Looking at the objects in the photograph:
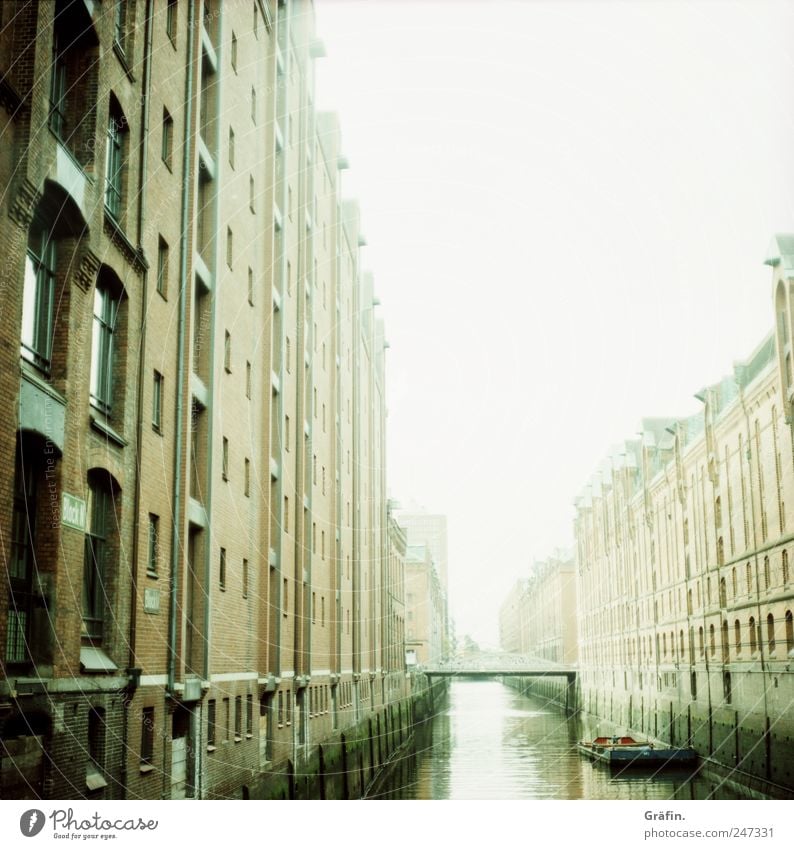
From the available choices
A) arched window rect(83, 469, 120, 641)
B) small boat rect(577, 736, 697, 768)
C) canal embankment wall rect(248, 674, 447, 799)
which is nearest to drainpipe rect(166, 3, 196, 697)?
arched window rect(83, 469, 120, 641)

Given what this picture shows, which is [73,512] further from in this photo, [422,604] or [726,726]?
[422,604]

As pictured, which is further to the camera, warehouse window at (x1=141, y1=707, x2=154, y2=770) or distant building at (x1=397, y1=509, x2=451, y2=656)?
distant building at (x1=397, y1=509, x2=451, y2=656)

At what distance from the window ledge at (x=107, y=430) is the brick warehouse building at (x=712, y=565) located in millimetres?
11574

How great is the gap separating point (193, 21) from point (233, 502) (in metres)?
7.65

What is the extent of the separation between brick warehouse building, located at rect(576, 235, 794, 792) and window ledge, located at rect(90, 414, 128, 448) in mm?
11574

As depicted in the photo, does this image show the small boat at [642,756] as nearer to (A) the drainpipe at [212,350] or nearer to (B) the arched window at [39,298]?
(A) the drainpipe at [212,350]

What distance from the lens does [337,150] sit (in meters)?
30.8

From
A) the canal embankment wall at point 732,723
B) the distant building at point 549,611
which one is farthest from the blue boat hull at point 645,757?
the distant building at point 549,611

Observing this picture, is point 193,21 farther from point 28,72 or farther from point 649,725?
point 649,725

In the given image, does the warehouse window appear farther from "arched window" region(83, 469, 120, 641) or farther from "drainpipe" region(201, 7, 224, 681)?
"drainpipe" region(201, 7, 224, 681)

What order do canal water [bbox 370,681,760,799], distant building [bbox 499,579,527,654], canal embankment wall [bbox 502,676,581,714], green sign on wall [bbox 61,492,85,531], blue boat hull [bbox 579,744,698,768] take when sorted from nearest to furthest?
1. green sign on wall [bbox 61,492,85,531]
2. canal water [bbox 370,681,760,799]
3. blue boat hull [bbox 579,744,698,768]
4. canal embankment wall [bbox 502,676,581,714]
5. distant building [bbox 499,579,527,654]

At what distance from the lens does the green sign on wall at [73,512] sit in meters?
10.8

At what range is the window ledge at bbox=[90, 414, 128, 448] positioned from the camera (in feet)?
38.5

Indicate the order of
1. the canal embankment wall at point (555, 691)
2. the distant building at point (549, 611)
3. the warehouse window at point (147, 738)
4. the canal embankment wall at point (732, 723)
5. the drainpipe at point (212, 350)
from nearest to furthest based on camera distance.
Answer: the warehouse window at point (147, 738) < the drainpipe at point (212, 350) < the canal embankment wall at point (732, 723) < the canal embankment wall at point (555, 691) < the distant building at point (549, 611)
